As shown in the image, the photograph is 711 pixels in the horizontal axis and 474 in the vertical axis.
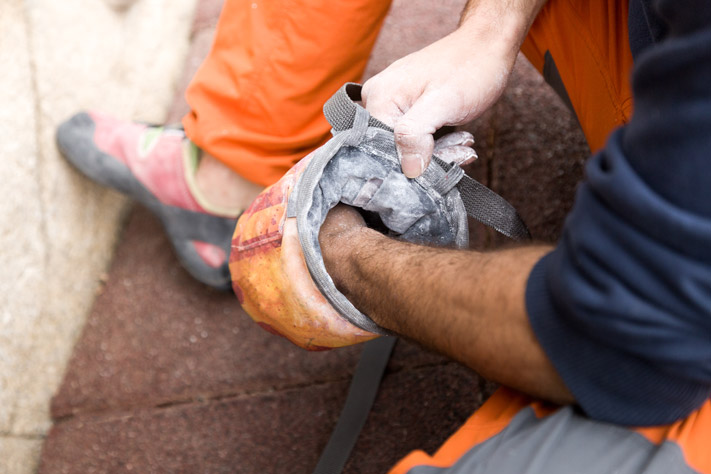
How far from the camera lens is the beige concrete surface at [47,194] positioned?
103cm

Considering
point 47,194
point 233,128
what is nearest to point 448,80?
point 233,128

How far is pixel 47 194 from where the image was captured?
3.67 feet

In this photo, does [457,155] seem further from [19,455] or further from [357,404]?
[19,455]

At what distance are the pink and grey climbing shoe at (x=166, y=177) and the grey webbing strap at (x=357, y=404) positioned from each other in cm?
Answer: 35

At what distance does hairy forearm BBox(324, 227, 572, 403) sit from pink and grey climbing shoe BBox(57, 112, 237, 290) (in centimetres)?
57

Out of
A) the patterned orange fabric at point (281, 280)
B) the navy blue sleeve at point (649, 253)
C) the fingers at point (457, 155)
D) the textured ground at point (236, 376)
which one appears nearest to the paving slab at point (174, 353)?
the textured ground at point (236, 376)

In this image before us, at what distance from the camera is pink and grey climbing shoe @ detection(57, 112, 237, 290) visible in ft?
3.70

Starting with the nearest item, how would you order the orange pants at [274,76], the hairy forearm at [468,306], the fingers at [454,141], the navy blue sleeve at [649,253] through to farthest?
1. the navy blue sleeve at [649,253]
2. the hairy forearm at [468,306]
3. the fingers at [454,141]
4. the orange pants at [274,76]

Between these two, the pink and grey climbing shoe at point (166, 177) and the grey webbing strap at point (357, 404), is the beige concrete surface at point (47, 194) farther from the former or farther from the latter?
the grey webbing strap at point (357, 404)

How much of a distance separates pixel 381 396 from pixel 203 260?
0.47m

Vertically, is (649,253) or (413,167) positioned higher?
(649,253)

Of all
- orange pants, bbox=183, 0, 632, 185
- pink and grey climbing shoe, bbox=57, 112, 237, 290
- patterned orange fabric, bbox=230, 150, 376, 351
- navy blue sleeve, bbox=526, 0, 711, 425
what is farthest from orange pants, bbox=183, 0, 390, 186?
navy blue sleeve, bbox=526, 0, 711, 425

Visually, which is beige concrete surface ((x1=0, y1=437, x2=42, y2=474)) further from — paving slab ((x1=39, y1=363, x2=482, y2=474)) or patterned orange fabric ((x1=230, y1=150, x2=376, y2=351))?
patterned orange fabric ((x1=230, y1=150, x2=376, y2=351))

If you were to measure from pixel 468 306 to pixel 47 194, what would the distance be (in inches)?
37.7
